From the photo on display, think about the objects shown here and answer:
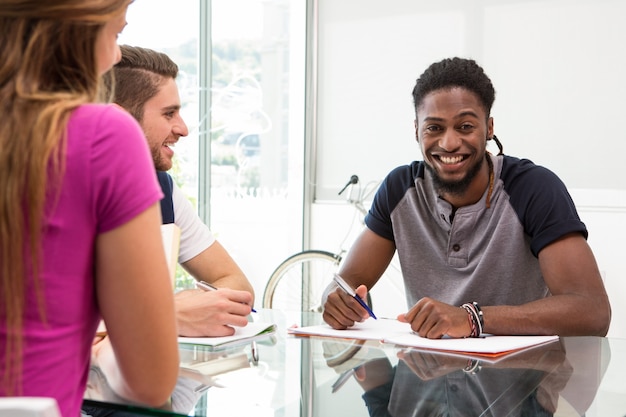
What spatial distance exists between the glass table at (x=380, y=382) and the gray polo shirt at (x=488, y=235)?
1.24 feet

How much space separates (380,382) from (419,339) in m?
0.36

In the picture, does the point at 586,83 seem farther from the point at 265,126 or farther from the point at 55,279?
the point at 55,279

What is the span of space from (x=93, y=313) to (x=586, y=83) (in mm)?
3786

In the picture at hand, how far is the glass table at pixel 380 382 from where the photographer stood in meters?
1.05

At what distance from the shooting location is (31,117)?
757 millimetres

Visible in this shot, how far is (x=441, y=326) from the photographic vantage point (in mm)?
1559

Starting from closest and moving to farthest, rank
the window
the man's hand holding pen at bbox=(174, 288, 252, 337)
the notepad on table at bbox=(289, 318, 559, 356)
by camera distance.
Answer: the notepad on table at bbox=(289, 318, 559, 356), the man's hand holding pen at bbox=(174, 288, 252, 337), the window

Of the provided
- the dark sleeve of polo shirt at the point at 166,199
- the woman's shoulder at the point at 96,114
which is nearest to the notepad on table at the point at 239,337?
the dark sleeve of polo shirt at the point at 166,199

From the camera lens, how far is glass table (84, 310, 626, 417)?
105 centimetres

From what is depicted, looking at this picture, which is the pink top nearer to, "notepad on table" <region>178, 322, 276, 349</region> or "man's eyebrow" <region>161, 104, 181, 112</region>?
"notepad on table" <region>178, 322, 276, 349</region>

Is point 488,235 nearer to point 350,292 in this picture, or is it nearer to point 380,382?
point 350,292

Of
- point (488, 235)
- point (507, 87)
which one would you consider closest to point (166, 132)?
point (488, 235)

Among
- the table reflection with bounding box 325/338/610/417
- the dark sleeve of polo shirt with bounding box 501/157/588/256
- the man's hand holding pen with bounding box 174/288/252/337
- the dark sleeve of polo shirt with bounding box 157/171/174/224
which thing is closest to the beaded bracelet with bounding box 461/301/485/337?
the table reflection with bounding box 325/338/610/417

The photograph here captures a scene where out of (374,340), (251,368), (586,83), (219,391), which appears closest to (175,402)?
(219,391)
